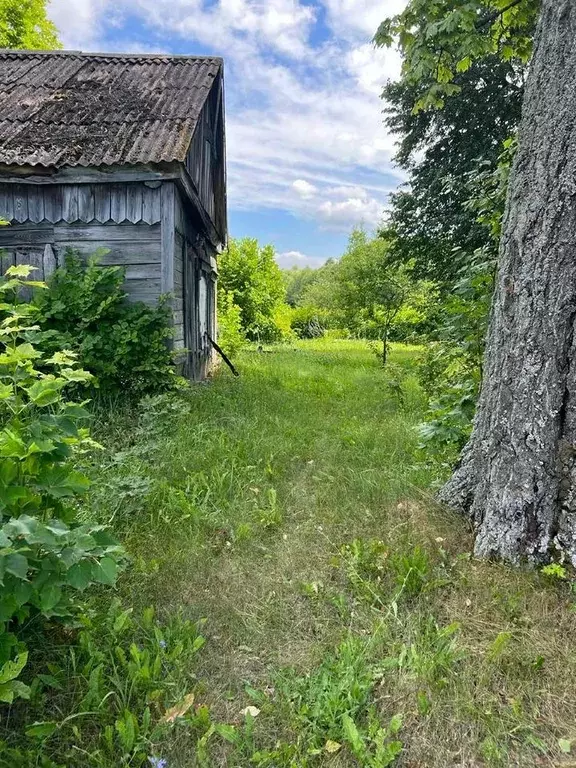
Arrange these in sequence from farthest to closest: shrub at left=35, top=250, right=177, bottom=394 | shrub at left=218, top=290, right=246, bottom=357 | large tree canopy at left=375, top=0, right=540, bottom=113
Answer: shrub at left=218, top=290, right=246, bottom=357
shrub at left=35, top=250, right=177, bottom=394
large tree canopy at left=375, top=0, right=540, bottom=113

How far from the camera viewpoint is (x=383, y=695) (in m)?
1.79

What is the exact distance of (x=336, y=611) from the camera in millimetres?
2281

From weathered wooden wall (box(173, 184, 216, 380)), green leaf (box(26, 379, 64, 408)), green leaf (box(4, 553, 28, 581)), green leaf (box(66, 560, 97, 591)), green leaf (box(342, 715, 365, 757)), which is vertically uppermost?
weathered wooden wall (box(173, 184, 216, 380))

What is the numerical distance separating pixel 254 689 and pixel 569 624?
139cm

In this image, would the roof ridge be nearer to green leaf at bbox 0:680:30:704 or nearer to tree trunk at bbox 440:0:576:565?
tree trunk at bbox 440:0:576:565

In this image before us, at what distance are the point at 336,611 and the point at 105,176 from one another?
5508 mm

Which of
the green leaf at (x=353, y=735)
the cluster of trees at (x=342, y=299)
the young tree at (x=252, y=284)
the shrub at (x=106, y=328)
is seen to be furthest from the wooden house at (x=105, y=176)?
the young tree at (x=252, y=284)

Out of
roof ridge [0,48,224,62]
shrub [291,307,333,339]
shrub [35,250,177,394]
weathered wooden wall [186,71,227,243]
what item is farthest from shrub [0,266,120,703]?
shrub [291,307,333,339]

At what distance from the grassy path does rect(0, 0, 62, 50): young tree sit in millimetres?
16180

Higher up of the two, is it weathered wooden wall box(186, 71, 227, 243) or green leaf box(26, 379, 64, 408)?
weathered wooden wall box(186, 71, 227, 243)

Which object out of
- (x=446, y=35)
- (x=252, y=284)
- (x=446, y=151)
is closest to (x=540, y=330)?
(x=446, y=35)

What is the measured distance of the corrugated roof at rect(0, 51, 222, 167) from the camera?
5570 mm

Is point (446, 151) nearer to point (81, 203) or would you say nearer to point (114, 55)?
point (114, 55)

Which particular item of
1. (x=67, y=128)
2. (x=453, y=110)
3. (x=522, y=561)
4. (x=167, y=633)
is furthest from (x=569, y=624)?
(x=453, y=110)
